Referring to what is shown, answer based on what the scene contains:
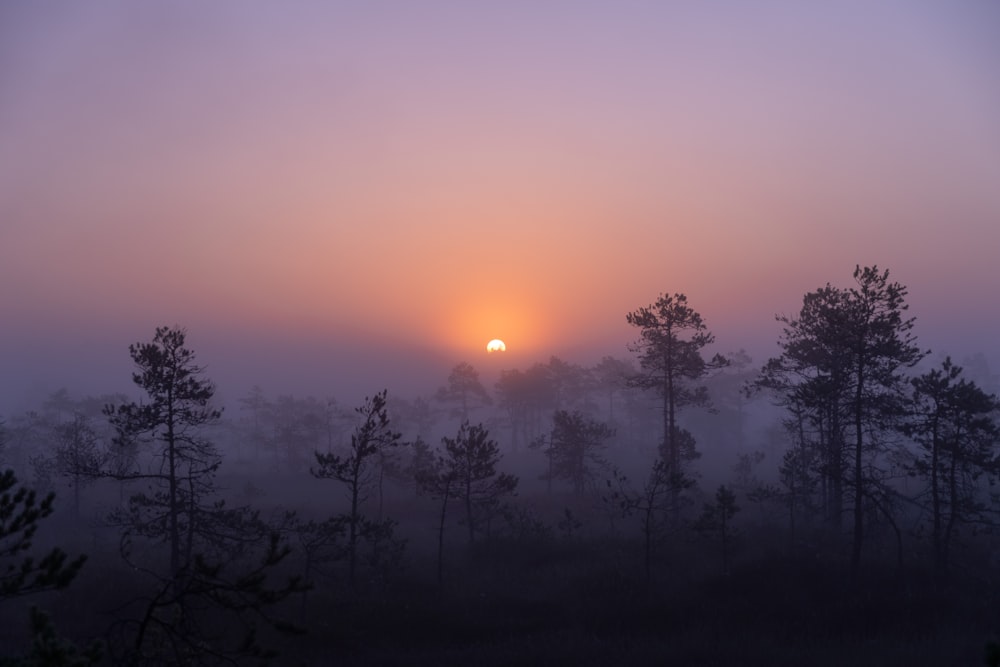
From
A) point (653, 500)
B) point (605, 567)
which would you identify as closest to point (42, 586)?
point (605, 567)

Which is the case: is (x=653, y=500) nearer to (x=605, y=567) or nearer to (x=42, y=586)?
(x=605, y=567)

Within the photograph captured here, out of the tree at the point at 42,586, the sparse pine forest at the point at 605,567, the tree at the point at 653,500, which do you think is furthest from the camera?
the tree at the point at 653,500

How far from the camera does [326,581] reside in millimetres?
21422

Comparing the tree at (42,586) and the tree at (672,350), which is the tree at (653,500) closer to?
the tree at (672,350)

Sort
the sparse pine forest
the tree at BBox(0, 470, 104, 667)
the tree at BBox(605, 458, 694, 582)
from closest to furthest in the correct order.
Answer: the tree at BBox(0, 470, 104, 667)
the sparse pine forest
the tree at BBox(605, 458, 694, 582)

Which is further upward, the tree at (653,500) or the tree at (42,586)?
the tree at (42,586)

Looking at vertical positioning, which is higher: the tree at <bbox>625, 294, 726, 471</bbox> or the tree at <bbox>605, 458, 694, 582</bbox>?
the tree at <bbox>625, 294, 726, 471</bbox>

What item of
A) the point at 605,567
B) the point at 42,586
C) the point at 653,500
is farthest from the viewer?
the point at 653,500

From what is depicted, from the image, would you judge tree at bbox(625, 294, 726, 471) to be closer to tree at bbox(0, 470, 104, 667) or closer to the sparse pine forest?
the sparse pine forest

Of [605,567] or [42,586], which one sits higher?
[42,586]

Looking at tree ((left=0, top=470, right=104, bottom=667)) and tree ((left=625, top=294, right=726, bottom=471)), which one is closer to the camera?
tree ((left=0, top=470, right=104, bottom=667))

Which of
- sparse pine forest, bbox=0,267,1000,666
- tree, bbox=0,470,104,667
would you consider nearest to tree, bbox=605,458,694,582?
sparse pine forest, bbox=0,267,1000,666

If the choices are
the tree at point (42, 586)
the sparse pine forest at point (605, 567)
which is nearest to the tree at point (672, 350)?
the sparse pine forest at point (605, 567)

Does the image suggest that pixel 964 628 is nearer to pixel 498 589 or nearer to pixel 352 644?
pixel 498 589
